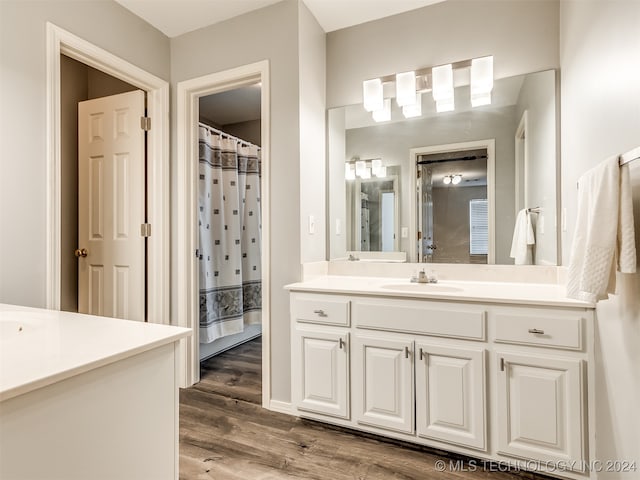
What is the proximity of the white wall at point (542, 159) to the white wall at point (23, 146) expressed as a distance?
2.64m

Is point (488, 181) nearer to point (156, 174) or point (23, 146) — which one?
point (156, 174)

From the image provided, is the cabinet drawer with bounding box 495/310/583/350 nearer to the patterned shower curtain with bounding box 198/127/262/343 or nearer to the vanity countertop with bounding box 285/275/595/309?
the vanity countertop with bounding box 285/275/595/309

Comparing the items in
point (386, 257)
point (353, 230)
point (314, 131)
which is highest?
point (314, 131)

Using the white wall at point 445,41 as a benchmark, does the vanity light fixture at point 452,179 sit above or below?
below

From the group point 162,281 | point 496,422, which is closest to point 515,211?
point 496,422

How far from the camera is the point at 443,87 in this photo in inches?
87.7

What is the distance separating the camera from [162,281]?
8.35ft

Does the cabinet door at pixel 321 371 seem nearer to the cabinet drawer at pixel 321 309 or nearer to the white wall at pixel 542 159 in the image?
the cabinet drawer at pixel 321 309

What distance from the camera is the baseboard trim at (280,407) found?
7.16 ft

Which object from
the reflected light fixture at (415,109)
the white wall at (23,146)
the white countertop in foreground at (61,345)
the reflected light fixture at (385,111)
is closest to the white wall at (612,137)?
the reflected light fixture at (415,109)

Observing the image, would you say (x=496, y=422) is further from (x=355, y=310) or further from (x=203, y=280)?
(x=203, y=280)

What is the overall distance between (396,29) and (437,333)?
Result: 1983 millimetres

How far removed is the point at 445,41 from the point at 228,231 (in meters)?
2.30

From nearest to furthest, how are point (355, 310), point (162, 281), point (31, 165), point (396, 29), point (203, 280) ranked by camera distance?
point (31, 165) < point (355, 310) < point (396, 29) < point (162, 281) < point (203, 280)
